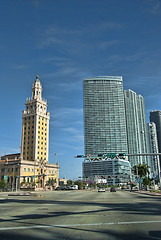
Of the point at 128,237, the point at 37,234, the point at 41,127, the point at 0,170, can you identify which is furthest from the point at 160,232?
the point at 41,127

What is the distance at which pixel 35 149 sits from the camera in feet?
386

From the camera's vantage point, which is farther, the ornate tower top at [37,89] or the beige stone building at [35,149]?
the ornate tower top at [37,89]

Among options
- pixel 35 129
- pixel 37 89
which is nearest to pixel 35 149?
pixel 35 129

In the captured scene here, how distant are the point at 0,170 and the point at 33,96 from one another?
1867 inches

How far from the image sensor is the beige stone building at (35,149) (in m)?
108

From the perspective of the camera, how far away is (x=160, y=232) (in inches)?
339

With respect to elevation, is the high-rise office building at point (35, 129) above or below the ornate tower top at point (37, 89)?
below

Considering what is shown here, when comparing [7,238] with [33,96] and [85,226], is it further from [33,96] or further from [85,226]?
[33,96]

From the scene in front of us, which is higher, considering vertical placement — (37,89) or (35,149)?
(37,89)

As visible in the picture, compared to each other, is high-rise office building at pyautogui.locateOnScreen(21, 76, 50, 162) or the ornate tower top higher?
the ornate tower top

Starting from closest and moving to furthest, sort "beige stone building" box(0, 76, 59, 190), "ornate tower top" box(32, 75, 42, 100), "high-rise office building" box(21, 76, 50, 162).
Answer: "beige stone building" box(0, 76, 59, 190)
"high-rise office building" box(21, 76, 50, 162)
"ornate tower top" box(32, 75, 42, 100)

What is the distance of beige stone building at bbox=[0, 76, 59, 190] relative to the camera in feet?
355

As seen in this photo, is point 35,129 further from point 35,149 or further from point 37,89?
point 37,89

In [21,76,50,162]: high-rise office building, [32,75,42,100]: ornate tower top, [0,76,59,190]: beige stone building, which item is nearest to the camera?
[0,76,59,190]: beige stone building
